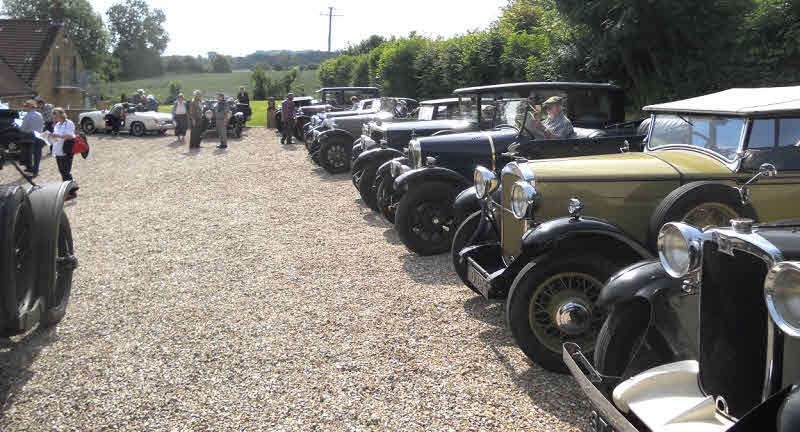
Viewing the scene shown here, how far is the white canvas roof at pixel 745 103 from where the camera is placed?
458 cm

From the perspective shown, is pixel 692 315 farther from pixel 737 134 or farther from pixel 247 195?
pixel 247 195

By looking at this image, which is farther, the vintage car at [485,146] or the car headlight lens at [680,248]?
the vintage car at [485,146]

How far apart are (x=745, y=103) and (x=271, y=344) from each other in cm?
403

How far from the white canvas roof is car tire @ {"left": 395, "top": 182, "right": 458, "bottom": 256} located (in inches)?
96.5

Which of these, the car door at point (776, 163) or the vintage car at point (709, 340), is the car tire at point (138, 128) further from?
the vintage car at point (709, 340)

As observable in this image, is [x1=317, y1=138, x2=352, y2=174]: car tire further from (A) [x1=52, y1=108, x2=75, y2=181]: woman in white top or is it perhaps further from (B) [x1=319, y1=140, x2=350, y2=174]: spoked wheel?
(A) [x1=52, y1=108, x2=75, y2=181]: woman in white top

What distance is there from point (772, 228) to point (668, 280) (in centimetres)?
66

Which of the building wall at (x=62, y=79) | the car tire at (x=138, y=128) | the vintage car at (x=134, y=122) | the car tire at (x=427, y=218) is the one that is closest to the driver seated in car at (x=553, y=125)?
the car tire at (x=427, y=218)

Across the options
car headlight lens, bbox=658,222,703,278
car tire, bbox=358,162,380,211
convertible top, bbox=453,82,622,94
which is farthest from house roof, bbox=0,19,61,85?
car headlight lens, bbox=658,222,703,278

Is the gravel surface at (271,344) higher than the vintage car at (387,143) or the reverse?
the reverse

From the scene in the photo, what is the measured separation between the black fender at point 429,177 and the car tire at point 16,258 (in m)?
3.56

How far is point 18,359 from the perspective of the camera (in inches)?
180

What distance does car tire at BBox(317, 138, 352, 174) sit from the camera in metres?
13.5

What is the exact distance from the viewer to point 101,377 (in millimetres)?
4258
